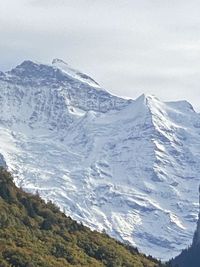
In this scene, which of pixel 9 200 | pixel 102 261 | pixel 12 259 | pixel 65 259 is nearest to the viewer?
pixel 12 259

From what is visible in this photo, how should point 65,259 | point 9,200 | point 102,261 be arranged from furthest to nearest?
point 9,200, point 102,261, point 65,259

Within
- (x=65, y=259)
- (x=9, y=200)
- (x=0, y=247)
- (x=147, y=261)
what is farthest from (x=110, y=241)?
(x=0, y=247)

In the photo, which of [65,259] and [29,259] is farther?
[65,259]

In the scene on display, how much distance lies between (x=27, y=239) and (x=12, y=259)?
8.11 metres

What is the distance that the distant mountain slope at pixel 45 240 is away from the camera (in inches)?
3246

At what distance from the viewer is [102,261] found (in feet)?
309

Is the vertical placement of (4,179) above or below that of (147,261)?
above

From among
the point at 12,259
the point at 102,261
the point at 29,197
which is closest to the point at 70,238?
the point at 102,261

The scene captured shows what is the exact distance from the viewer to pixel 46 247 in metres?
88.9

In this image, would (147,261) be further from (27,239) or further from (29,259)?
(29,259)

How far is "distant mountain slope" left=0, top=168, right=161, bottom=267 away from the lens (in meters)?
82.4

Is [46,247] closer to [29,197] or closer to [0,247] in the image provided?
[0,247]

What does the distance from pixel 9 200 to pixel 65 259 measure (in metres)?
16.6

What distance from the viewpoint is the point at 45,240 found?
3642 inches
